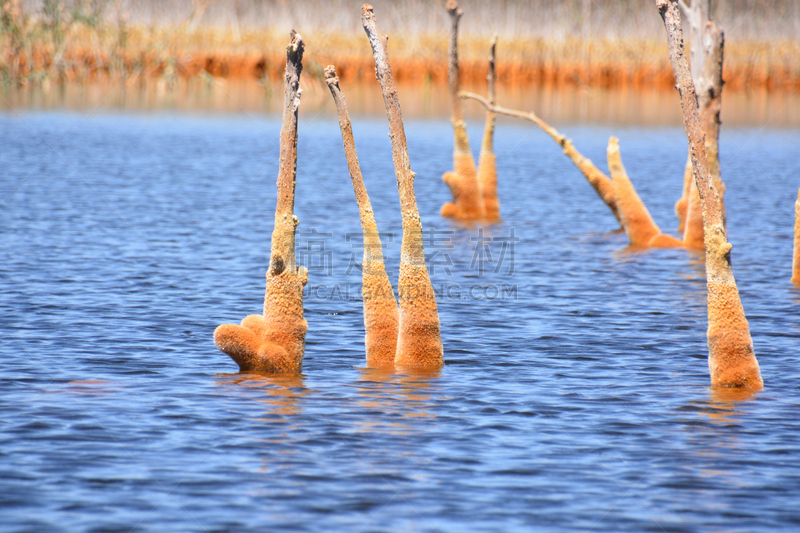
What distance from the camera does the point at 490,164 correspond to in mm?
25969

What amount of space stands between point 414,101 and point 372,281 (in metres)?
55.4

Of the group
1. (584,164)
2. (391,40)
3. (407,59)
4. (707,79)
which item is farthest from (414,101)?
(707,79)

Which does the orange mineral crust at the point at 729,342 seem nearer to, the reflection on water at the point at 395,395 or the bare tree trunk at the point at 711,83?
the reflection on water at the point at 395,395

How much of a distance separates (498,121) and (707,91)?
4339 cm

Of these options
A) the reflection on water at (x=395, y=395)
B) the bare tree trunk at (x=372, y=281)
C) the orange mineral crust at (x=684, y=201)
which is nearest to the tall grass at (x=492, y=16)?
the orange mineral crust at (x=684, y=201)

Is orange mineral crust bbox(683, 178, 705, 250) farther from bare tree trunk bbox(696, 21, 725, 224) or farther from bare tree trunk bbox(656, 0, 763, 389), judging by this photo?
bare tree trunk bbox(656, 0, 763, 389)

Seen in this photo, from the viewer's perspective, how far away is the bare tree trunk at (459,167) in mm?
25078

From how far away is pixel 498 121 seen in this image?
6294 cm

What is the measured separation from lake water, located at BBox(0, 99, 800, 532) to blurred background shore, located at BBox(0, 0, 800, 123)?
78.6ft

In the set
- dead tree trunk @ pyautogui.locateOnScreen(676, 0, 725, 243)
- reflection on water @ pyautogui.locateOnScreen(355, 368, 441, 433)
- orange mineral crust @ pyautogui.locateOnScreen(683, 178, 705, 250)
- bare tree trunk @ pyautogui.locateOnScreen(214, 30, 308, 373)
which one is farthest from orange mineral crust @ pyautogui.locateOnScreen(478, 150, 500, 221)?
bare tree trunk @ pyautogui.locateOnScreen(214, 30, 308, 373)

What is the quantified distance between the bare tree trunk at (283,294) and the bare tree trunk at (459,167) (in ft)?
43.0

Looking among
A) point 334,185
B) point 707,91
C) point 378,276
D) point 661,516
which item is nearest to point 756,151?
point 334,185

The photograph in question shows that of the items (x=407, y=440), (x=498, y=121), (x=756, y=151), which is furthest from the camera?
(x=498, y=121)

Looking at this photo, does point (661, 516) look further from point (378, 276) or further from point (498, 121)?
point (498, 121)
